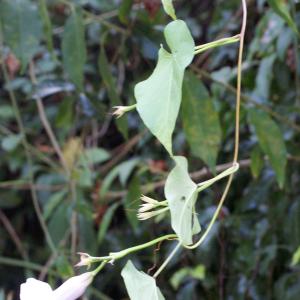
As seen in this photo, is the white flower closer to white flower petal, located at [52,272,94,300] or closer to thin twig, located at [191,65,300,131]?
white flower petal, located at [52,272,94,300]

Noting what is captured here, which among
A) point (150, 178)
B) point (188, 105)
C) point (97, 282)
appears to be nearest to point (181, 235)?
point (188, 105)

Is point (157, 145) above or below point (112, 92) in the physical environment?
below

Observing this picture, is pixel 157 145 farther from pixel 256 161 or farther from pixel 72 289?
pixel 72 289

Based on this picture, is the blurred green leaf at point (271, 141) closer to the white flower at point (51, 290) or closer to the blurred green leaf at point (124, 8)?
the blurred green leaf at point (124, 8)

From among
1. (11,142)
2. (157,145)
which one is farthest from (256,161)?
(11,142)

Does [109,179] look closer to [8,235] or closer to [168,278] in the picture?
[168,278]

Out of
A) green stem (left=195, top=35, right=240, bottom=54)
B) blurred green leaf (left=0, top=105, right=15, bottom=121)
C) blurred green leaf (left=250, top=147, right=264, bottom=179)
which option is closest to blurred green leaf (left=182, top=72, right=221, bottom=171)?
blurred green leaf (left=250, top=147, right=264, bottom=179)
